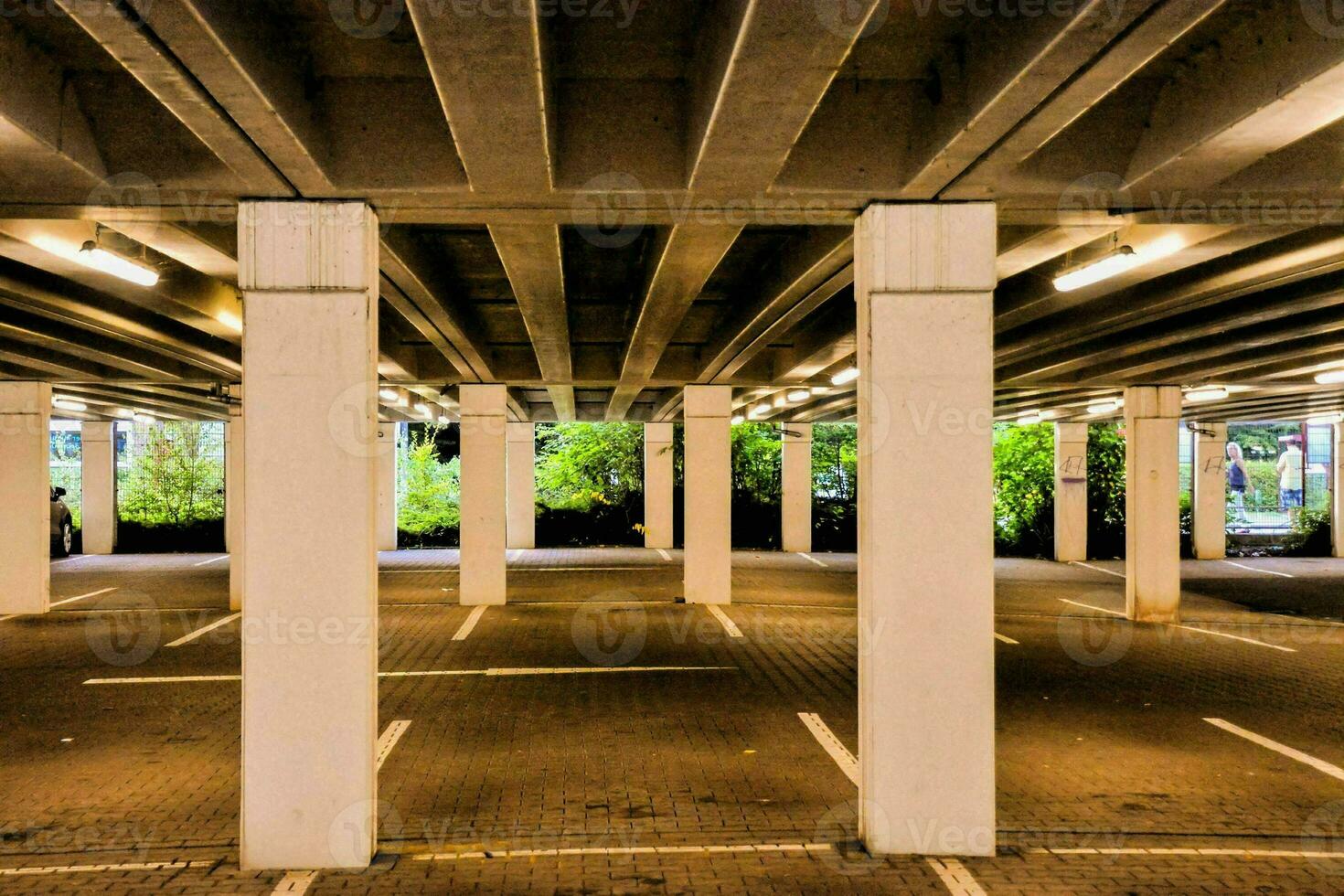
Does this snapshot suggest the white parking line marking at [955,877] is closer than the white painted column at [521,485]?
Yes

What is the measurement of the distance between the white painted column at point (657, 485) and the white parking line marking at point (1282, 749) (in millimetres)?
19630

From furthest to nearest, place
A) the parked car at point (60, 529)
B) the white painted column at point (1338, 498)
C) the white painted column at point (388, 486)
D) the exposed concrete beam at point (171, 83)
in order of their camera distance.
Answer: the white painted column at point (388, 486), the white painted column at point (1338, 498), the parked car at point (60, 529), the exposed concrete beam at point (171, 83)

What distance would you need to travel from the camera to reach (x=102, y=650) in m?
12.5

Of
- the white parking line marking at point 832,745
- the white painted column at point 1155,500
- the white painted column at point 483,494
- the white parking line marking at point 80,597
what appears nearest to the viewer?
the white parking line marking at point 832,745

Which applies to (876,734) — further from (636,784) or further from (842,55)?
(842,55)

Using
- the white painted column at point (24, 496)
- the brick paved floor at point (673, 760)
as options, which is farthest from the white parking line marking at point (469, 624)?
the white painted column at point (24, 496)

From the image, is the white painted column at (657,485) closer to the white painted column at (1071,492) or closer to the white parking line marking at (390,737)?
the white painted column at (1071,492)

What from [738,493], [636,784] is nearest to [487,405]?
[636,784]

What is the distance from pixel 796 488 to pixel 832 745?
72.4 ft

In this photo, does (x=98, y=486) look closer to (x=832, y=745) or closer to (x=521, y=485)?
(x=521, y=485)

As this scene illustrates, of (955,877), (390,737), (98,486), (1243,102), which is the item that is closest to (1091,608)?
(955,877)

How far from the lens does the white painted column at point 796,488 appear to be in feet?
95.3

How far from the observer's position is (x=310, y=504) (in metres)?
5.48

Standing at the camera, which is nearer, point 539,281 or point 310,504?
point 310,504
